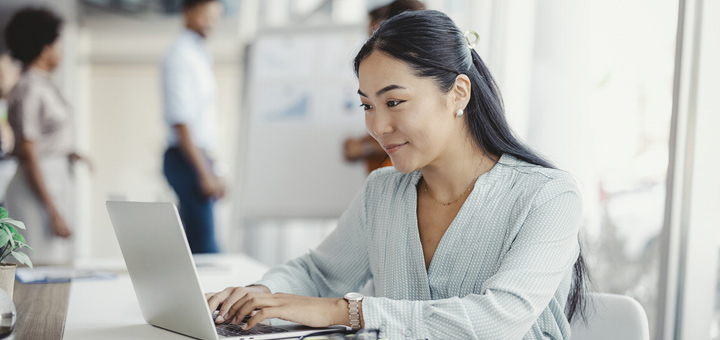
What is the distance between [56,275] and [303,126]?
1610 millimetres

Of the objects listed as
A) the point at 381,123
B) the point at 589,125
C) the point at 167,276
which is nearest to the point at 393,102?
the point at 381,123

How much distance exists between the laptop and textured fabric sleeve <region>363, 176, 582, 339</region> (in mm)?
115

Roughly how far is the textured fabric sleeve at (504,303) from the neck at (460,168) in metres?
0.22

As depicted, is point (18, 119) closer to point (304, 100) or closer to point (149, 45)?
point (304, 100)

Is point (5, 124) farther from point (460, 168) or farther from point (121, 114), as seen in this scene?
point (460, 168)

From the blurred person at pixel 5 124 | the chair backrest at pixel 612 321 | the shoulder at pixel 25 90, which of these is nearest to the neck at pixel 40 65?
the shoulder at pixel 25 90

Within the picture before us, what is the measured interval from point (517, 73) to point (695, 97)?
3.14 ft

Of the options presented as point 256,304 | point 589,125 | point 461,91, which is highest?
point 461,91

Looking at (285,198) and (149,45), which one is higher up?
(149,45)

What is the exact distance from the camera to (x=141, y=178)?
580 cm

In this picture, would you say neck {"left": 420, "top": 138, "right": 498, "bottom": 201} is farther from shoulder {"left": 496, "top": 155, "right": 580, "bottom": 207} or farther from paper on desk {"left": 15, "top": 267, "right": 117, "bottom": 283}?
paper on desk {"left": 15, "top": 267, "right": 117, "bottom": 283}

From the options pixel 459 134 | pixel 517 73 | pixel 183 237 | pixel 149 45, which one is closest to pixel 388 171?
pixel 459 134

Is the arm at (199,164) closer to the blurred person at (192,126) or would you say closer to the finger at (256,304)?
the blurred person at (192,126)

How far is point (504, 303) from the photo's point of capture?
1.07 meters
